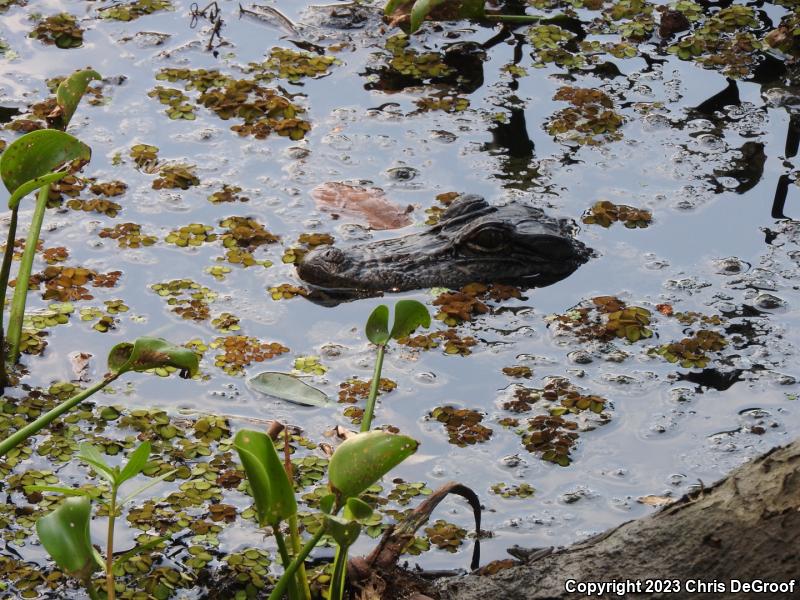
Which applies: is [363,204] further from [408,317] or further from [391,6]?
[408,317]

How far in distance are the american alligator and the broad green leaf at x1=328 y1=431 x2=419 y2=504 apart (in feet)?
8.55

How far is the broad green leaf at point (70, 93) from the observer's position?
4484 mm

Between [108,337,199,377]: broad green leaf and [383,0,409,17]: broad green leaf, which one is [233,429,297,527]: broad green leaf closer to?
[108,337,199,377]: broad green leaf

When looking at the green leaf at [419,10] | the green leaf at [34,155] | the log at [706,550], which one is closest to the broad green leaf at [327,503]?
the log at [706,550]

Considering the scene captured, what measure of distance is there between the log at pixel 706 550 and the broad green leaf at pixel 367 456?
0.66m

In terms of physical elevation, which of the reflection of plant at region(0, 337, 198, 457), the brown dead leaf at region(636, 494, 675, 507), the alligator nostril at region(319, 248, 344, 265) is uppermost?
the reflection of plant at region(0, 337, 198, 457)

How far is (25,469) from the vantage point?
3.99 m

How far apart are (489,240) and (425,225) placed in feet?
1.35

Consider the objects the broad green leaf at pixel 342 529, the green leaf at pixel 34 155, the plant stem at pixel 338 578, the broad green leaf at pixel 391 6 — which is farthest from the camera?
the broad green leaf at pixel 391 6

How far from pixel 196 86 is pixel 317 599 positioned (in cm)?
404

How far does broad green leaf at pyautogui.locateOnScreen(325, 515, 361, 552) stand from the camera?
2.61 metres

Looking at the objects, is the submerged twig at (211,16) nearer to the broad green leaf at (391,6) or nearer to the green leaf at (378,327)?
the broad green leaf at (391,6)

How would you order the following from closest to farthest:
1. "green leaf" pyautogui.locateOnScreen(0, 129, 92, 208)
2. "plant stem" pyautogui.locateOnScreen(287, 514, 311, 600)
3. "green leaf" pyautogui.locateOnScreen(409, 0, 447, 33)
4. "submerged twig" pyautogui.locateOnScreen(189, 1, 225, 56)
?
"plant stem" pyautogui.locateOnScreen(287, 514, 311, 600), "green leaf" pyautogui.locateOnScreen(0, 129, 92, 208), "green leaf" pyautogui.locateOnScreen(409, 0, 447, 33), "submerged twig" pyautogui.locateOnScreen(189, 1, 225, 56)

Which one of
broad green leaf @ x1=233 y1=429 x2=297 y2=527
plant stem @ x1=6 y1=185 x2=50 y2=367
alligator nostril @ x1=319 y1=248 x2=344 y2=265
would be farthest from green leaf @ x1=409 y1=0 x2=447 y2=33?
broad green leaf @ x1=233 y1=429 x2=297 y2=527
